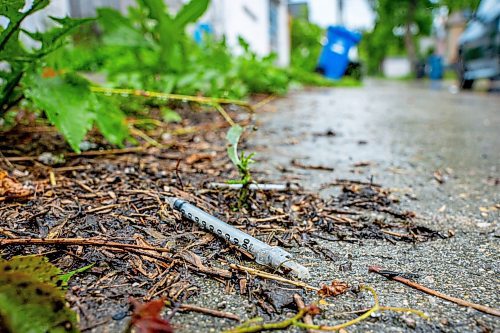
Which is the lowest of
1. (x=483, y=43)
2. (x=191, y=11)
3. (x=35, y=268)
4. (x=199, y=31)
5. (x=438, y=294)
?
(x=438, y=294)

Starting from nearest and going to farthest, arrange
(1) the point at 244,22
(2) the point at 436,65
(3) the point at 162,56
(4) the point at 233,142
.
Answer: (4) the point at 233,142 → (3) the point at 162,56 → (1) the point at 244,22 → (2) the point at 436,65

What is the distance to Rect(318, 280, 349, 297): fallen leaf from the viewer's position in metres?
0.78

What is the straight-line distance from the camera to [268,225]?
1061mm

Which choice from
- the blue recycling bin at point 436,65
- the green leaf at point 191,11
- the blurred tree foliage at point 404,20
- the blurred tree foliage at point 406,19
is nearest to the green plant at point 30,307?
the green leaf at point 191,11

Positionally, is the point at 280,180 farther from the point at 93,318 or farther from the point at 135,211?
the point at 93,318

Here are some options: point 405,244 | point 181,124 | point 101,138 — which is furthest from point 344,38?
point 405,244

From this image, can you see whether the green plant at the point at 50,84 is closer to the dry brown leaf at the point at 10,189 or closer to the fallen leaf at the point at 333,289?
the dry brown leaf at the point at 10,189

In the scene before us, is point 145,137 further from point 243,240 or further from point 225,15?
point 225,15

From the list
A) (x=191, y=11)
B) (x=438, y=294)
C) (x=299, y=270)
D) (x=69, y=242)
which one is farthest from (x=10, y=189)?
(x=191, y=11)

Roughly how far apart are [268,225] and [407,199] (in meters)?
0.53

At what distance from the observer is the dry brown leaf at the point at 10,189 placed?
3.50ft

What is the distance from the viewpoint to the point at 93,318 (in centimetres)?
66

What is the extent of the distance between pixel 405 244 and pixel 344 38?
858 centimetres

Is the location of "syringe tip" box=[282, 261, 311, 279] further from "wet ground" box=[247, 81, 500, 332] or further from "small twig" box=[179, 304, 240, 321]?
"small twig" box=[179, 304, 240, 321]
